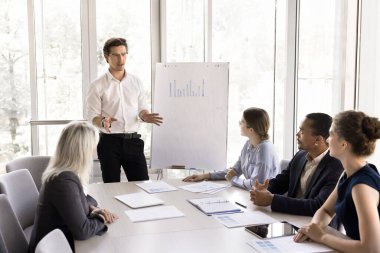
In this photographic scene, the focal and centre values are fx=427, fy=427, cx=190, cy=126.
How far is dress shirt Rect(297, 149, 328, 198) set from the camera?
2.35 m

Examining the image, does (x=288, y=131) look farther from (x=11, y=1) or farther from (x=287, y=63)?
(x=11, y=1)

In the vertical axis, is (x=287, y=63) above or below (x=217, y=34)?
below

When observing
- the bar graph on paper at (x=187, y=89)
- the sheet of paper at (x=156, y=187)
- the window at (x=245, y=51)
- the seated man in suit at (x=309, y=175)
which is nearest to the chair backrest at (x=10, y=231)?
the sheet of paper at (x=156, y=187)

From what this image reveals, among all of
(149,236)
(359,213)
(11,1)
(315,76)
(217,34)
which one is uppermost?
(11,1)

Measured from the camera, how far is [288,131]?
435cm

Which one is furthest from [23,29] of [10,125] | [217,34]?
[217,34]

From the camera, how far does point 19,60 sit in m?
4.45

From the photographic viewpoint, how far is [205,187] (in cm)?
283

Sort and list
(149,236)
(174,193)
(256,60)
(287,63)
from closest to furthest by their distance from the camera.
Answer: (149,236) → (174,193) → (287,63) → (256,60)

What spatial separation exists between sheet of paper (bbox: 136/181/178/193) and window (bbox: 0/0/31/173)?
2180 mm

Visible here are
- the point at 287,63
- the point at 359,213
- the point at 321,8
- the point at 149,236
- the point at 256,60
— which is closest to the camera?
the point at 359,213

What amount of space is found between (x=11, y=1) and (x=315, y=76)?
10.4 feet

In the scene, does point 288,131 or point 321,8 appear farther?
point 288,131

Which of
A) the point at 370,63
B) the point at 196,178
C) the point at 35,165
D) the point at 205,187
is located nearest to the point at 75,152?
the point at 205,187
